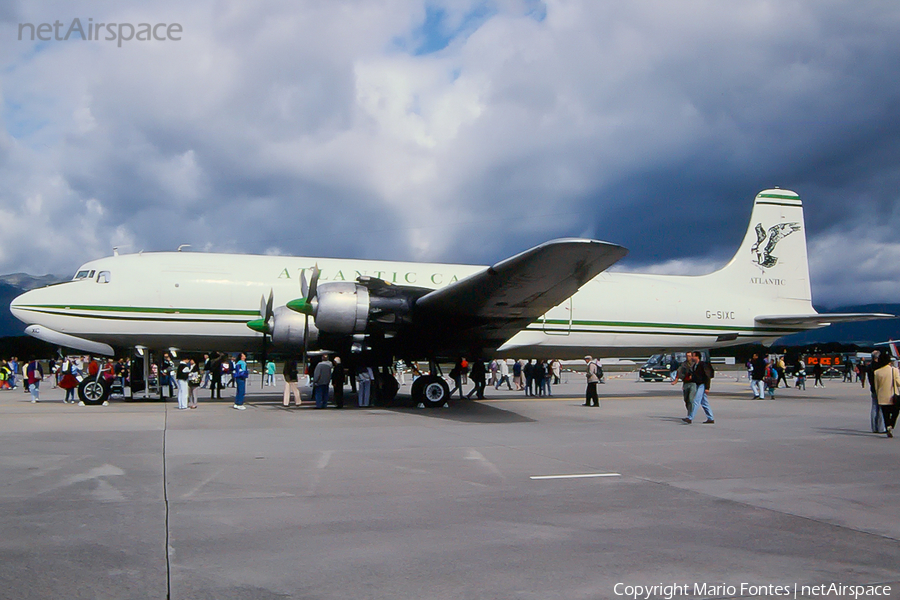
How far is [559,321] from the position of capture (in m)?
20.2

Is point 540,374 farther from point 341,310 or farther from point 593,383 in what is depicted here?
point 341,310

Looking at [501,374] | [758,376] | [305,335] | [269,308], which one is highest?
[269,308]

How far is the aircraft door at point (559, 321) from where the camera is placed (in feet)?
65.8

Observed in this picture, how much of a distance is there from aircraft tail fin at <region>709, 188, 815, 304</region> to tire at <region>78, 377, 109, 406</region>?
1982 cm

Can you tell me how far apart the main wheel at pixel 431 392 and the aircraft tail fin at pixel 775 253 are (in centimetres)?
1199

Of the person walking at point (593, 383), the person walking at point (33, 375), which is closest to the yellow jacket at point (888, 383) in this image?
the person walking at point (593, 383)

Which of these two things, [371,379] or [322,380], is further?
[371,379]

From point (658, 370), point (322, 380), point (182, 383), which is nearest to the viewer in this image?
point (182, 383)

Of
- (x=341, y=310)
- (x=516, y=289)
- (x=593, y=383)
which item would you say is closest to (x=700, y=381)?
(x=516, y=289)

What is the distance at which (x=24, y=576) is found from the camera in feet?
13.7

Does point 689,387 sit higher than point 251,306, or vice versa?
point 251,306

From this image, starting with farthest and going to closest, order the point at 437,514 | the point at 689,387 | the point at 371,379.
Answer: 1. the point at 371,379
2. the point at 689,387
3. the point at 437,514

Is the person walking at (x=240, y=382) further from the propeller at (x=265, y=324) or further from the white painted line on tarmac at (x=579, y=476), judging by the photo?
the white painted line on tarmac at (x=579, y=476)

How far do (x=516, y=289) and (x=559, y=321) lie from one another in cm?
623
